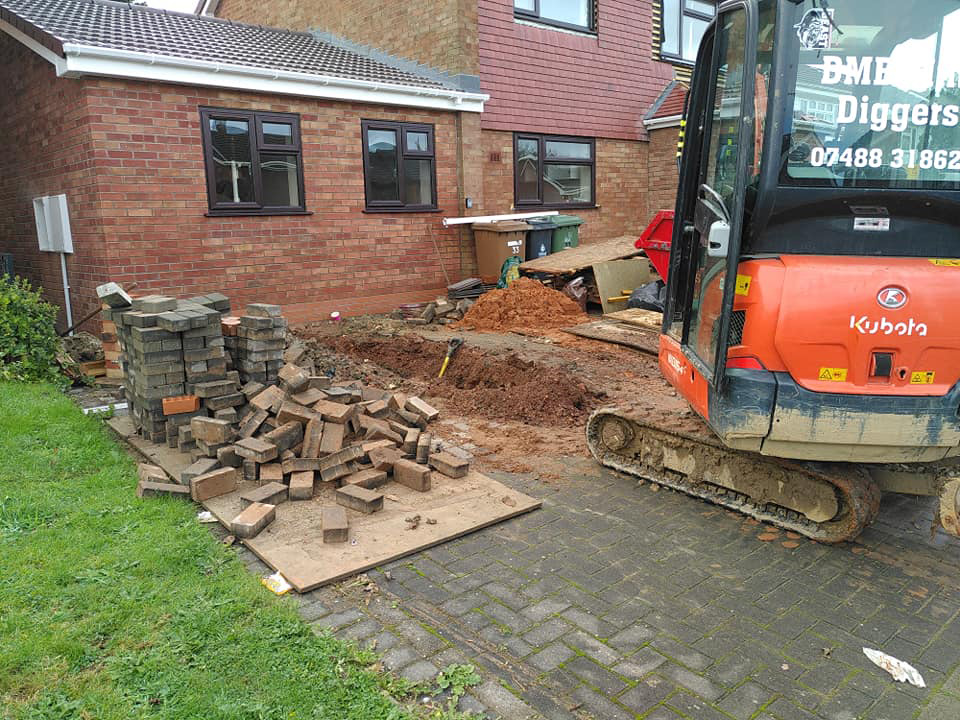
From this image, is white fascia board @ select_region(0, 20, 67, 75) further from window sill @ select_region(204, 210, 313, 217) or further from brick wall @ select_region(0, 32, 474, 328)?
window sill @ select_region(204, 210, 313, 217)

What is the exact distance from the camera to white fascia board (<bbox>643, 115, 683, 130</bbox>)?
55.8ft

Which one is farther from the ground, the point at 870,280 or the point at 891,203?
the point at 891,203

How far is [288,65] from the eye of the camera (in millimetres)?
11641

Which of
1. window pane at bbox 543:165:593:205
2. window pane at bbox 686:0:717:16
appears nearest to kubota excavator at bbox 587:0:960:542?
window pane at bbox 543:165:593:205

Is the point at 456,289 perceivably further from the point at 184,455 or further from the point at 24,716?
the point at 24,716

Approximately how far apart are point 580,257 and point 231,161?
626cm

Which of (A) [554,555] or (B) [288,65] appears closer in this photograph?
(A) [554,555]

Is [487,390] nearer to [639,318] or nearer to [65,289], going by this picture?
[639,318]

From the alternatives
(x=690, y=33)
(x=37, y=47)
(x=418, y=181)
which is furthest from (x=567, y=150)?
(x=37, y=47)

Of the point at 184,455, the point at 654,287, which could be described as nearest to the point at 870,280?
the point at 184,455

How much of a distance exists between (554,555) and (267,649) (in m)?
1.80

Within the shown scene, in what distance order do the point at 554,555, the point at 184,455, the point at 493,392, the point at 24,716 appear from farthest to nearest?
the point at 493,392 < the point at 184,455 < the point at 554,555 < the point at 24,716

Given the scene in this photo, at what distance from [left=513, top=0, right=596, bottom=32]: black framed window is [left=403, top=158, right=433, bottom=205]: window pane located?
169 inches

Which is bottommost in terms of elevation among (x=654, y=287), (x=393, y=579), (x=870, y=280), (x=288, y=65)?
(x=393, y=579)
